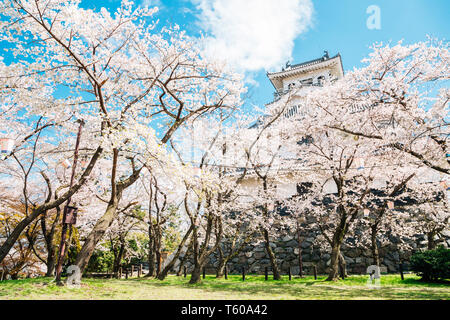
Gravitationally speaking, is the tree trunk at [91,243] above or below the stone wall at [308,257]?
above

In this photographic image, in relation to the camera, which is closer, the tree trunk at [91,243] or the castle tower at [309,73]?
the tree trunk at [91,243]

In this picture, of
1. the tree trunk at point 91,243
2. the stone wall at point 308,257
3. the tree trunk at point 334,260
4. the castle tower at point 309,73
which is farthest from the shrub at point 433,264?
the castle tower at point 309,73

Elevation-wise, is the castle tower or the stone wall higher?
the castle tower

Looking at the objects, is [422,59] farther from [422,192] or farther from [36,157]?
[36,157]

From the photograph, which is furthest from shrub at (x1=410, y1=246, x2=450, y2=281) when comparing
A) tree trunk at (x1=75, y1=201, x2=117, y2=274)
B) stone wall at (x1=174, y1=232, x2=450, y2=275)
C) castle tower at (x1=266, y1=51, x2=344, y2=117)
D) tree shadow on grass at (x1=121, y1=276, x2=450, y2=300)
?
castle tower at (x1=266, y1=51, x2=344, y2=117)

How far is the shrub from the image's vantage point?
1025 centimetres

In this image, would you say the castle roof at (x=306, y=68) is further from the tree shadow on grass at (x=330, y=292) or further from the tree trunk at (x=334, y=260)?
the tree shadow on grass at (x=330, y=292)

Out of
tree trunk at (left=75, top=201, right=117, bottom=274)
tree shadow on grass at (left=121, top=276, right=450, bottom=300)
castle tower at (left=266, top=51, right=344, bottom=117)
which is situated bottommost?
tree shadow on grass at (left=121, top=276, right=450, bottom=300)

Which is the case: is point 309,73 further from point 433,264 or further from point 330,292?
A: point 330,292

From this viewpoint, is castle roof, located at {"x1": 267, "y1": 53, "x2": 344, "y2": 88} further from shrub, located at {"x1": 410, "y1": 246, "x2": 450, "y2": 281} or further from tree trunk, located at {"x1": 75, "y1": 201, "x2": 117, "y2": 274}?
tree trunk, located at {"x1": 75, "y1": 201, "x2": 117, "y2": 274}

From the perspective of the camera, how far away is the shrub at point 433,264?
10.2 meters

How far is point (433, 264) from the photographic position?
34.5ft

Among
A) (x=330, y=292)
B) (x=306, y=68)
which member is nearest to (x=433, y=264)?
(x=330, y=292)
